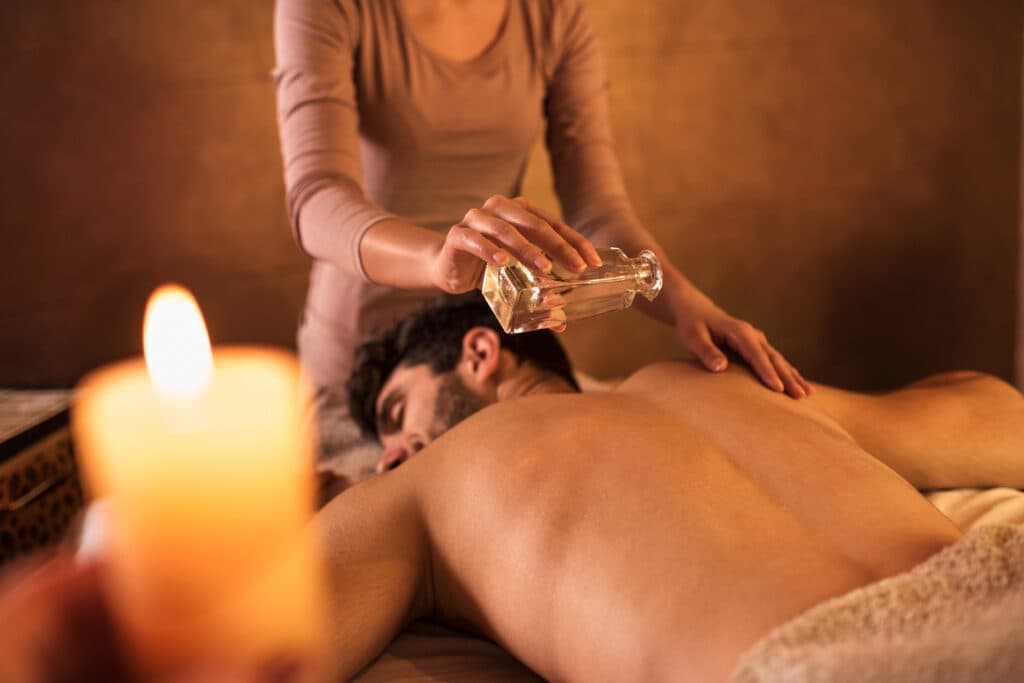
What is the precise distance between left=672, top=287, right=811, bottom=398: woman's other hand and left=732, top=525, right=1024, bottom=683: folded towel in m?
0.47

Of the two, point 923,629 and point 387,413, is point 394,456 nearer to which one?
point 387,413

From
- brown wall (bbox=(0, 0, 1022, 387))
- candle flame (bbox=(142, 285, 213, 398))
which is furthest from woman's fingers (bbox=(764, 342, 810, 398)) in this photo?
brown wall (bbox=(0, 0, 1022, 387))

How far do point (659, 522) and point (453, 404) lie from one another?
1.78ft

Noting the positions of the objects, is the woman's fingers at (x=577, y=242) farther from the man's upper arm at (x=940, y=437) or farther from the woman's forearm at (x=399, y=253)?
the man's upper arm at (x=940, y=437)

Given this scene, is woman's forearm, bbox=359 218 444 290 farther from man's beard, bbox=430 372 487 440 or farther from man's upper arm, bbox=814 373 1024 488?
man's upper arm, bbox=814 373 1024 488

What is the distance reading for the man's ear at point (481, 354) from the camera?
1.37 meters

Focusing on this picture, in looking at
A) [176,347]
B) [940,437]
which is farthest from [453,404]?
[176,347]

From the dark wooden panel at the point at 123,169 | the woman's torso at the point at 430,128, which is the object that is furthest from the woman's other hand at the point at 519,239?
the dark wooden panel at the point at 123,169

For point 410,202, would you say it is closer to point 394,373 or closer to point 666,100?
point 394,373

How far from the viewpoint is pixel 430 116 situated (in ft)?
5.46

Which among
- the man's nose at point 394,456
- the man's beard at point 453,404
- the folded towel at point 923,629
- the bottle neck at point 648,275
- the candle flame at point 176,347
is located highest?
the candle flame at point 176,347

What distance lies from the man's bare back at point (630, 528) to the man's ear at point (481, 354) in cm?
24

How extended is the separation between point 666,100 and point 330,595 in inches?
82.6

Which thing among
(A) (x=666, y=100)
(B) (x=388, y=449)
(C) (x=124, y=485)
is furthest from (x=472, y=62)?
(C) (x=124, y=485)
